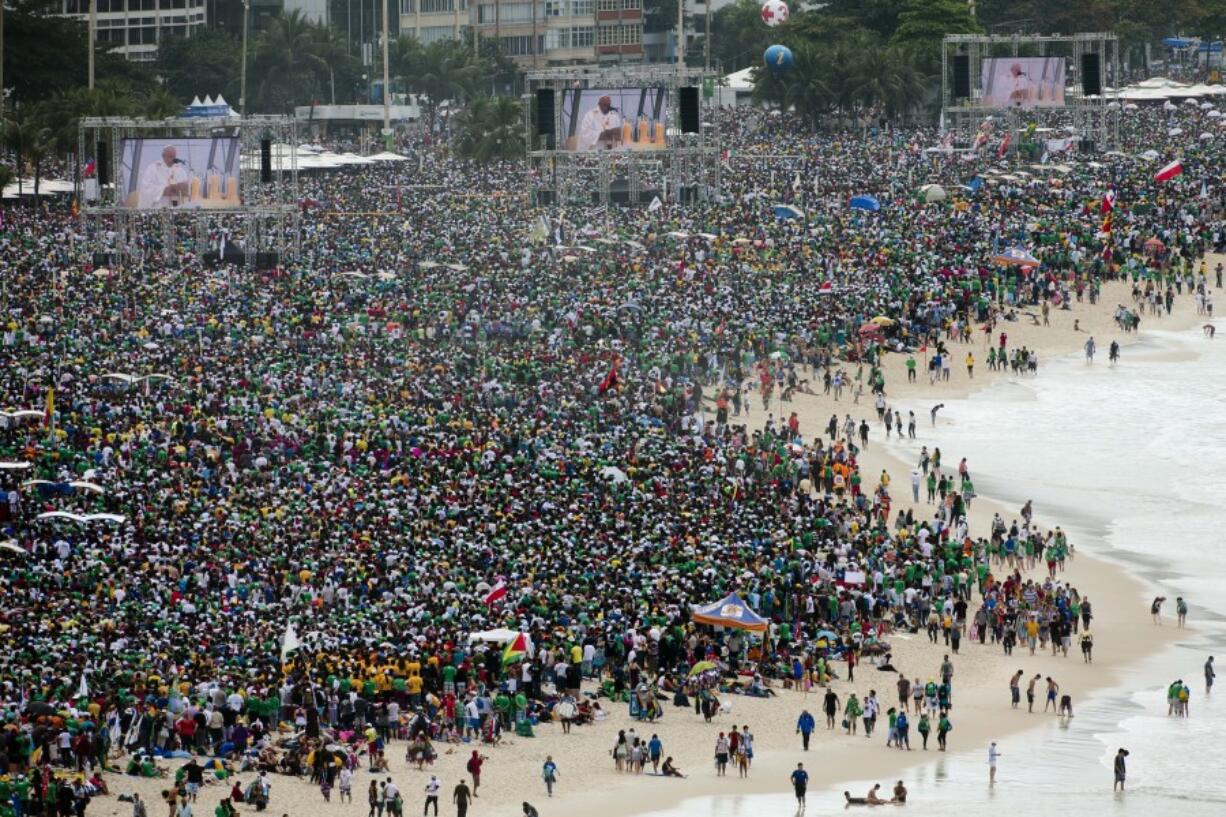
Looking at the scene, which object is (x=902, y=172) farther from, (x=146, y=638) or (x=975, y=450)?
(x=146, y=638)

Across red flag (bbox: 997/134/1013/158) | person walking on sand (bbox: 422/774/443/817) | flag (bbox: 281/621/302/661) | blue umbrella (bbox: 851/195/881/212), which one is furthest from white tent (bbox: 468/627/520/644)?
red flag (bbox: 997/134/1013/158)

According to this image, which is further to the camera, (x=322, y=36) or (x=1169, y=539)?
(x=322, y=36)

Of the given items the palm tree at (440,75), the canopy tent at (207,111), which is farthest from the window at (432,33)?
the canopy tent at (207,111)

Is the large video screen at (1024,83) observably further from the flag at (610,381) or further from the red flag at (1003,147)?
the flag at (610,381)

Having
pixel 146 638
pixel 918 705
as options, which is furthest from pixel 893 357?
pixel 146 638

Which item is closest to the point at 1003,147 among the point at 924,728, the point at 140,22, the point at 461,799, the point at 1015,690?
the point at 1015,690

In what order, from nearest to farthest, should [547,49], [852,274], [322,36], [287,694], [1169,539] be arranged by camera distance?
[287,694]
[1169,539]
[852,274]
[322,36]
[547,49]

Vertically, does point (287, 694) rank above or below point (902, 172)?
below
